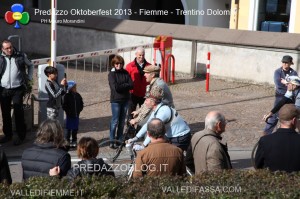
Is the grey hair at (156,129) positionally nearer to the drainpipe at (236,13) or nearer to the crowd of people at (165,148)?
the crowd of people at (165,148)

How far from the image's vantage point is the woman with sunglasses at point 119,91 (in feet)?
35.9

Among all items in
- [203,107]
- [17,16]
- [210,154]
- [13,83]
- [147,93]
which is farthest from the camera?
[203,107]

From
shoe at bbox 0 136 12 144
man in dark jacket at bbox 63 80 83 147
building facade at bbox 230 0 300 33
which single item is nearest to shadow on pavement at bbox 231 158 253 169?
man in dark jacket at bbox 63 80 83 147

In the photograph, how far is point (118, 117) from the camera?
36.5 ft

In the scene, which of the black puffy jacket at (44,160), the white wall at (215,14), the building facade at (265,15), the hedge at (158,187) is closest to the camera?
the hedge at (158,187)

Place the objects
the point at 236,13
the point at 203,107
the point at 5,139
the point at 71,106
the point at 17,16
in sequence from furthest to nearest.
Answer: the point at 236,13 < the point at 203,107 < the point at 17,16 < the point at 5,139 < the point at 71,106

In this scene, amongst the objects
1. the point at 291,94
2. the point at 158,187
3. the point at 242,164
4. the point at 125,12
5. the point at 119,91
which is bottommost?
the point at 242,164

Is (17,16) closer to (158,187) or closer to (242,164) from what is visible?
(242,164)

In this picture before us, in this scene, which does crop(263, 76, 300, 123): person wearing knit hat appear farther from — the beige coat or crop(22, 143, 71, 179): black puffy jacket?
crop(22, 143, 71, 179): black puffy jacket

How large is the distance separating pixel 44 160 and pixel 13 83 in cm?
466

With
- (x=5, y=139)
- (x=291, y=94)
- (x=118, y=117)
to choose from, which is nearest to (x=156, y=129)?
(x=291, y=94)

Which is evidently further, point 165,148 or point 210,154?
point 210,154

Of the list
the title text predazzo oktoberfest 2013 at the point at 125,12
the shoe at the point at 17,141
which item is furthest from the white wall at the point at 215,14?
the shoe at the point at 17,141

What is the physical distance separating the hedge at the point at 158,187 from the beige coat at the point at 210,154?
25.4 inches
